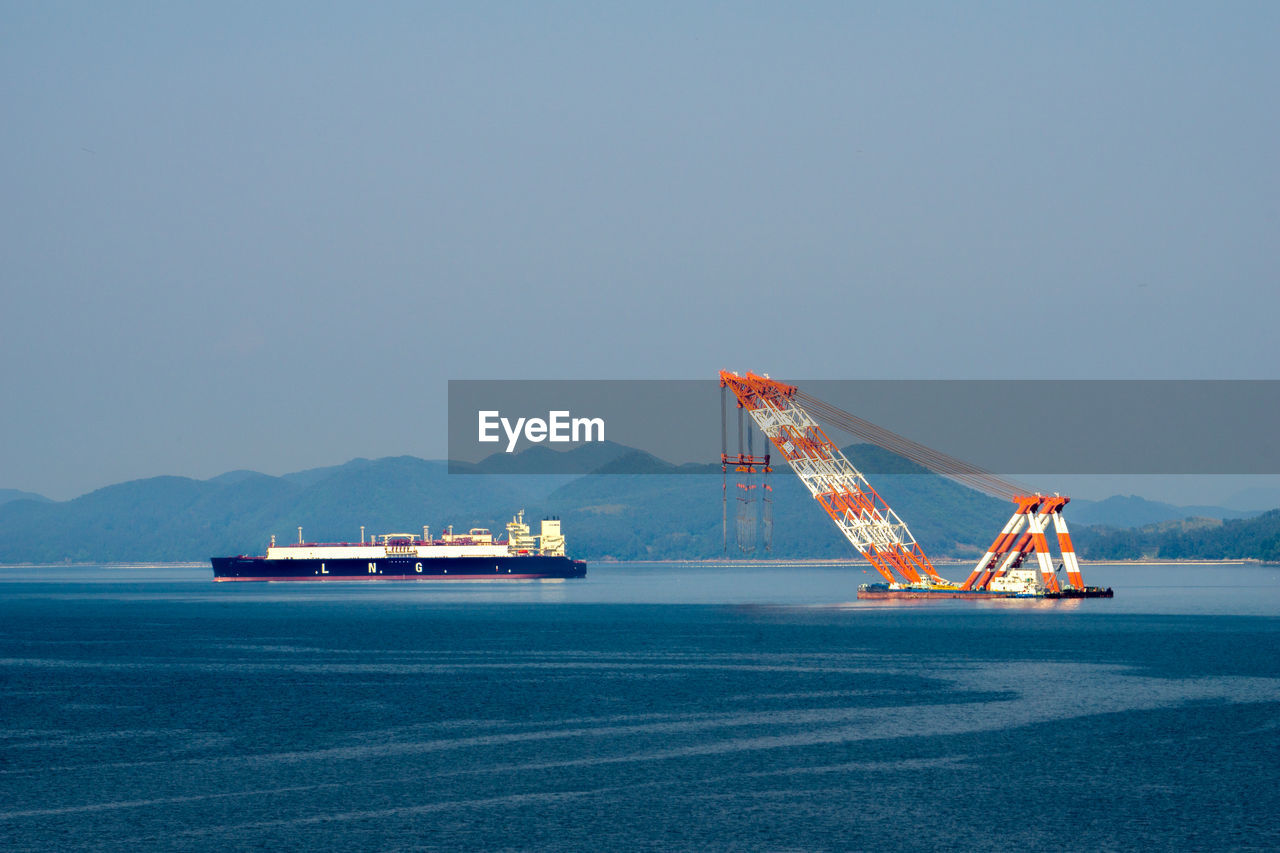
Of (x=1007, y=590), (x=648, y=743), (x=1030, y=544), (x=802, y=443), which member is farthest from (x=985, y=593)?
(x=648, y=743)

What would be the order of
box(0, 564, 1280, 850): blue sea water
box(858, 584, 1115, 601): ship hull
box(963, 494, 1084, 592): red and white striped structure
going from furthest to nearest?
box(858, 584, 1115, 601): ship hull
box(963, 494, 1084, 592): red and white striped structure
box(0, 564, 1280, 850): blue sea water

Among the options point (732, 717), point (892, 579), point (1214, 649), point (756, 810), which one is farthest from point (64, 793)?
point (892, 579)

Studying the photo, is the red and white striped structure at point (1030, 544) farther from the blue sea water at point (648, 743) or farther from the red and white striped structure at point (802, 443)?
the blue sea water at point (648, 743)

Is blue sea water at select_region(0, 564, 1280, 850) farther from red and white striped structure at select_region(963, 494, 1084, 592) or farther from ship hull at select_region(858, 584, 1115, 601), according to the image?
ship hull at select_region(858, 584, 1115, 601)

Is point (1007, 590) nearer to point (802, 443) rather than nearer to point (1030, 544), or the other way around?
point (1030, 544)

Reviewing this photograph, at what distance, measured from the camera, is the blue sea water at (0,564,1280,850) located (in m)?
30.0

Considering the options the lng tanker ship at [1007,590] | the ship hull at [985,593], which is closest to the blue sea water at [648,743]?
the ship hull at [985,593]

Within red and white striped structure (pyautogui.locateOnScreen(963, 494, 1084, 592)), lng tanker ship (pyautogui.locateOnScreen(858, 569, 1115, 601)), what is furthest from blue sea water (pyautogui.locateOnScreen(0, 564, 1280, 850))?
lng tanker ship (pyautogui.locateOnScreen(858, 569, 1115, 601))

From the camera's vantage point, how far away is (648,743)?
135 feet

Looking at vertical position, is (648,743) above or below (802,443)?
below

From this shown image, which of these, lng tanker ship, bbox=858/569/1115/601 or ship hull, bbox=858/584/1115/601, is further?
lng tanker ship, bbox=858/569/1115/601

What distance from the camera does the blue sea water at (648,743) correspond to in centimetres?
3005

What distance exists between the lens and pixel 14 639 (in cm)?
9350

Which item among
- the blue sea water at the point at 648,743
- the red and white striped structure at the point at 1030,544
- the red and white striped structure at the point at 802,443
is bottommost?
the blue sea water at the point at 648,743
